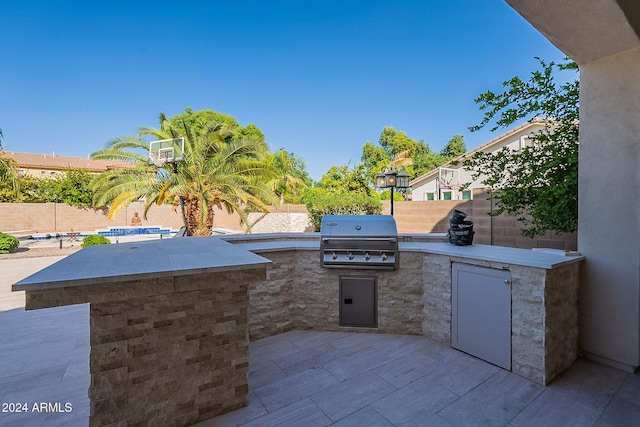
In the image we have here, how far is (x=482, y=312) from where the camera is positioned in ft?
9.74

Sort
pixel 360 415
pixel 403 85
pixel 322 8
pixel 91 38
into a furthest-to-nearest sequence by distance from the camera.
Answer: pixel 403 85 < pixel 91 38 < pixel 322 8 < pixel 360 415

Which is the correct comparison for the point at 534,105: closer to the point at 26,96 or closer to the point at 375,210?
the point at 375,210

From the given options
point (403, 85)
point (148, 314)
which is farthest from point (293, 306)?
point (403, 85)

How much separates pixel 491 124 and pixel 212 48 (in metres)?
17.7

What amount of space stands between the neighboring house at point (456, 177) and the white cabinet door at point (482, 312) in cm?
773

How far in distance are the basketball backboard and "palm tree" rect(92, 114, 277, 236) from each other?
0.16 meters

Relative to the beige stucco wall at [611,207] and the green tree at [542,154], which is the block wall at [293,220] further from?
the beige stucco wall at [611,207]

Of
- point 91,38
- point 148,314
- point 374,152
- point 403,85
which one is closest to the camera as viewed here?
point 148,314

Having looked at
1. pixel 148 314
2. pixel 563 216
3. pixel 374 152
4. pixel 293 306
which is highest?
pixel 374 152

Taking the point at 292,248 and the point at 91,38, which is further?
the point at 91,38

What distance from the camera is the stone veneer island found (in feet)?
5.75

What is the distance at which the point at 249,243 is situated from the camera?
396cm

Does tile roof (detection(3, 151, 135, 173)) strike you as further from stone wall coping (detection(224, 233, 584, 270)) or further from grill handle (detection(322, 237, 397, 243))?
grill handle (detection(322, 237, 397, 243))

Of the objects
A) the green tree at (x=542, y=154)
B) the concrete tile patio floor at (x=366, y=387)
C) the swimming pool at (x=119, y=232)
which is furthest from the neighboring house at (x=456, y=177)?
the swimming pool at (x=119, y=232)
